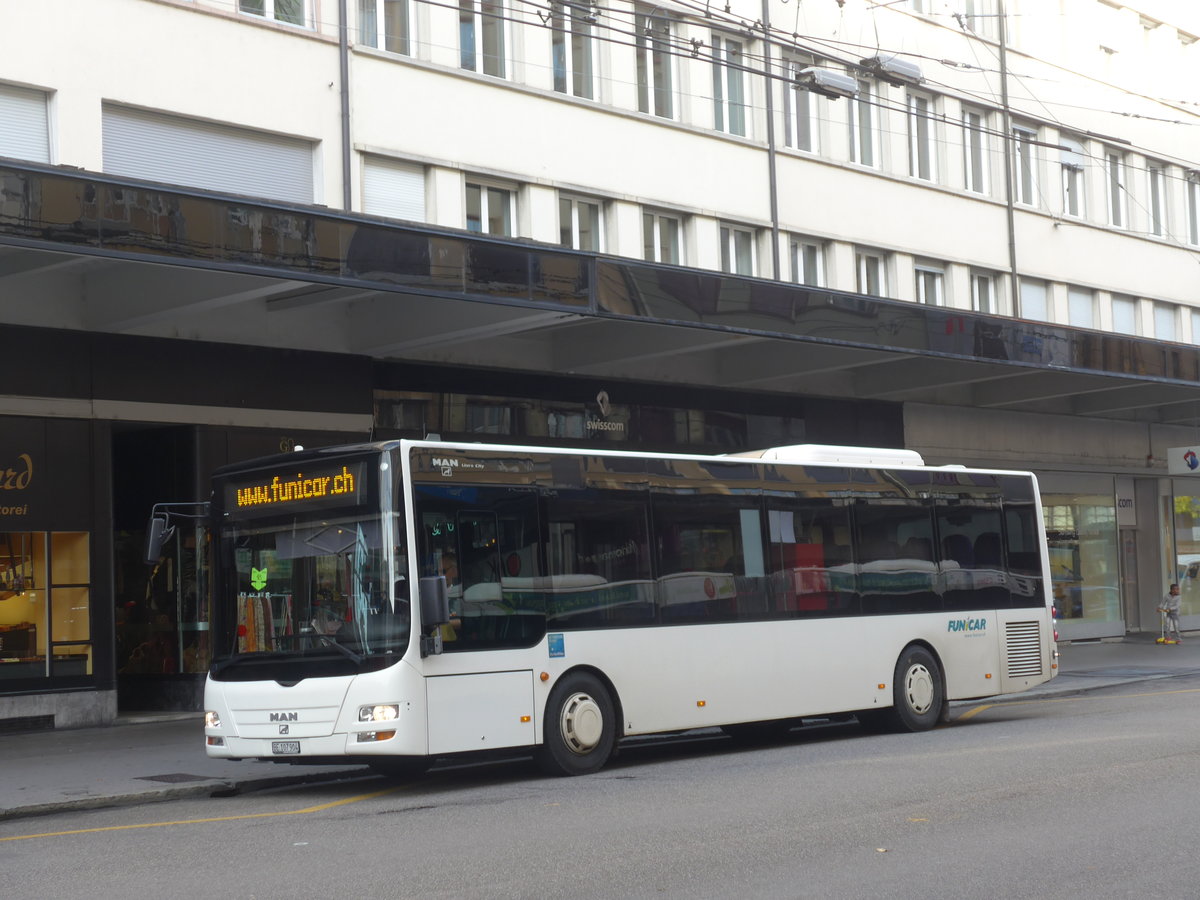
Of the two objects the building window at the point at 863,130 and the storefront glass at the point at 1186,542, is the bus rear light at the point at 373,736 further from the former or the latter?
the storefront glass at the point at 1186,542

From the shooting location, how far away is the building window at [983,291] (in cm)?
3053

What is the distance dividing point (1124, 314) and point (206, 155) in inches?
877

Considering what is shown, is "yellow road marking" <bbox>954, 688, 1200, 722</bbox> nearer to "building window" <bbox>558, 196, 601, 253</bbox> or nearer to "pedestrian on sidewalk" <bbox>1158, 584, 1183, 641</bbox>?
"building window" <bbox>558, 196, 601, 253</bbox>

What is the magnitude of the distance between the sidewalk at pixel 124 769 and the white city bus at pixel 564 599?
89cm

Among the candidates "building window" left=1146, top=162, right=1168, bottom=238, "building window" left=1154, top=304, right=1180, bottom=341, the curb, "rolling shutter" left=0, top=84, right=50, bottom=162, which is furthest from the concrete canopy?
"building window" left=1146, top=162, right=1168, bottom=238

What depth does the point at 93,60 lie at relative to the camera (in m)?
17.5

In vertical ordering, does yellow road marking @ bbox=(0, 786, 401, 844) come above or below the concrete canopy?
below

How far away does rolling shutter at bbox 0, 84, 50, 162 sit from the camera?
16.9m

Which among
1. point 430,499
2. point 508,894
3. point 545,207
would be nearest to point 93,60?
point 545,207

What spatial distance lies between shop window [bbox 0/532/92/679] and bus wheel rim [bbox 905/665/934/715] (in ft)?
29.7

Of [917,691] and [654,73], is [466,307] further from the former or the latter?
[654,73]

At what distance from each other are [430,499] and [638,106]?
13326 millimetres

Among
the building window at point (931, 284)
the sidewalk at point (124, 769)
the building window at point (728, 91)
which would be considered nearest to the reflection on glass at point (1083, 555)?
the building window at point (931, 284)

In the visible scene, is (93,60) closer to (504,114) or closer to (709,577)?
(504,114)
